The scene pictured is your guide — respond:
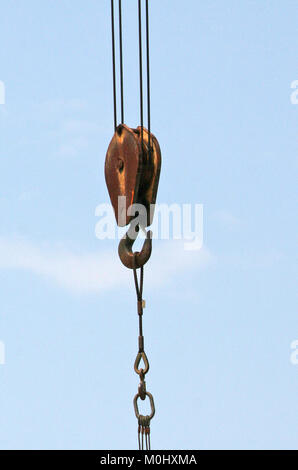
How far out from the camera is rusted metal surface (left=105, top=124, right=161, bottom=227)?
4.29 metres

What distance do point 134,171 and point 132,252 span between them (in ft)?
1.28

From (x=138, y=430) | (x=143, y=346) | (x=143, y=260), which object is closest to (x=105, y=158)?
(x=143, y=260)

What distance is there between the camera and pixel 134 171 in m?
4.29

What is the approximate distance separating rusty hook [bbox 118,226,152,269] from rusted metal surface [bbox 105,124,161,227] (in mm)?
74

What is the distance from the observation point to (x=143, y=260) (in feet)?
14.0

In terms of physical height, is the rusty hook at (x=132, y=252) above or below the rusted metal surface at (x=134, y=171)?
below

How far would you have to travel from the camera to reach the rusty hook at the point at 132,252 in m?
4.25

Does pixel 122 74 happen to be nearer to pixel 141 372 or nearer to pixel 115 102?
pixel 115 102

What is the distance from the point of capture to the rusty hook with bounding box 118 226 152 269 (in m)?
4.25

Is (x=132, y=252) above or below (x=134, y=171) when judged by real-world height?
below

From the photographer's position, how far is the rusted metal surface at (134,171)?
429cm

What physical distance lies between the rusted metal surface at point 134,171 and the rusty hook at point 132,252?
0.07m

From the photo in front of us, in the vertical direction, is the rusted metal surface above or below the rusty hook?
above
